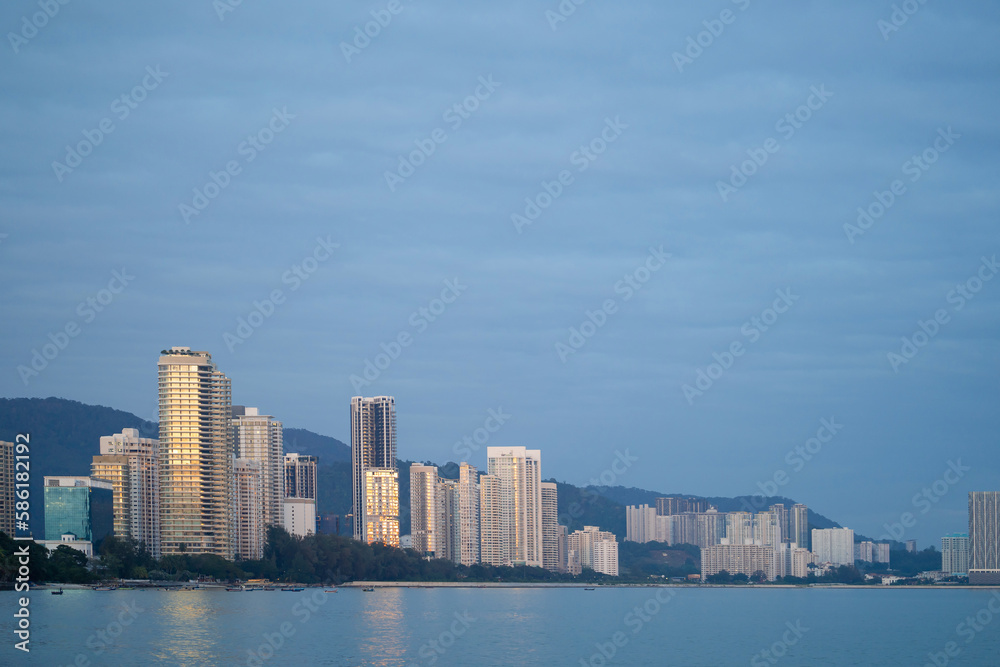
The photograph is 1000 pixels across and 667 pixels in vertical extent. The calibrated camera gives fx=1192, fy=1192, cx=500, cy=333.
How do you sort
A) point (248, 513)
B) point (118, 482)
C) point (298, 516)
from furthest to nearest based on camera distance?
point (298, 516) < point (248, 513) < point (118, 482)

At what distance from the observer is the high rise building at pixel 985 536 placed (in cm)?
18500

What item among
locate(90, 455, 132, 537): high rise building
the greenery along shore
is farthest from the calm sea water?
locate(90, 455, 132, 537): high rise building

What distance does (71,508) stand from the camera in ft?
401

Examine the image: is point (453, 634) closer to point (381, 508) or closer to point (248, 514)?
point (248, 514)

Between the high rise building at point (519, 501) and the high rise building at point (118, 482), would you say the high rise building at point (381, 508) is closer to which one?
the high rise building at point (519, 501)

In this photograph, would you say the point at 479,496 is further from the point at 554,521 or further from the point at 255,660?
the point at 255,660

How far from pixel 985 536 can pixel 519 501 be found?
73.3 metres

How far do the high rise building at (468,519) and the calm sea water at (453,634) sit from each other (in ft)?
253

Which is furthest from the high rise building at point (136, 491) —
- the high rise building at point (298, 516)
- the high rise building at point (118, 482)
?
the high rise building at point (298, 516)

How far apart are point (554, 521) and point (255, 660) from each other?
15068cm

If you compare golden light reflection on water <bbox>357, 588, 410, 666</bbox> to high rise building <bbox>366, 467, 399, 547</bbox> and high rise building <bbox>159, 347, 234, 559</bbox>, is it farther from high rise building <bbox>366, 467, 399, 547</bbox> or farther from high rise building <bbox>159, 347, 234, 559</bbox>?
high rise building <bbox>366, 467, 399, 547</bbox>

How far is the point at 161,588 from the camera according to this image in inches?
4301

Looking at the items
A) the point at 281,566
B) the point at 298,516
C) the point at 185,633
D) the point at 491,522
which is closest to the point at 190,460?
the point at 281,566

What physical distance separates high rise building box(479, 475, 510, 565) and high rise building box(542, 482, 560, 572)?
1279 cm
